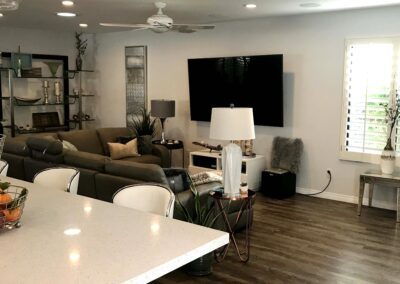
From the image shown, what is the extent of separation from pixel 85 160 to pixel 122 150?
217 centimetres

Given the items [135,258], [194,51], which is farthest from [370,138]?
[135,258]

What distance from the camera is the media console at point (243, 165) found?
6340 millimetres

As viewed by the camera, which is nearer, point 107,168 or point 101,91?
point 107,168

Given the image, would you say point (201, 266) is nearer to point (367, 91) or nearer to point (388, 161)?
point (388, 161)

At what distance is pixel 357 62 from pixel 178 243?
466cm

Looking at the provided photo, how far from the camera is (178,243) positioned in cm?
180

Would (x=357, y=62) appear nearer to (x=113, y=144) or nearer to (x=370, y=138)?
(x=370, y=138)

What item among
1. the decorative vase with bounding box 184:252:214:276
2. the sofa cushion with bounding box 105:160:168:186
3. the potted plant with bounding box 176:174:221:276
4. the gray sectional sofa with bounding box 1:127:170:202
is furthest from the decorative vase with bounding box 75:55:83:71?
the decorative vase with bounding box 184:252:214:276

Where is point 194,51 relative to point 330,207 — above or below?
above

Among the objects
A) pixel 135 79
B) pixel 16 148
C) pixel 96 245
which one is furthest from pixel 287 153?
pixel 96 245

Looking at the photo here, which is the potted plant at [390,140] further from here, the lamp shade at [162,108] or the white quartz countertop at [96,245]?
the white quartz countertop at [96,245]

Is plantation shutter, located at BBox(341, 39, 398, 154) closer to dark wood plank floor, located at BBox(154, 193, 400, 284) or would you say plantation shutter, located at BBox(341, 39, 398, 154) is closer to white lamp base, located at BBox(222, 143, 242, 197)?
dark wood plank floor, located at BBox(154, 193, 400, 284)

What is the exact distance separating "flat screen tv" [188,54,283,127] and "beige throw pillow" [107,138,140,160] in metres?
1.19

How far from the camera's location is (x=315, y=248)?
423 centimetres
